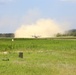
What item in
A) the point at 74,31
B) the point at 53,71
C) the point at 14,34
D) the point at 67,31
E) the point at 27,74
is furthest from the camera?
the point at 74,31

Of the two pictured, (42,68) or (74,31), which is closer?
(42,68)

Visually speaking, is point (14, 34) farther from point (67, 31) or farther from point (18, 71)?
point (18, 71)

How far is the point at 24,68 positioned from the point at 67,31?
466 feet

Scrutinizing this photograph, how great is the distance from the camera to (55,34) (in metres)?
147

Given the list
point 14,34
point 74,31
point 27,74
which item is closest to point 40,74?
point 27,74

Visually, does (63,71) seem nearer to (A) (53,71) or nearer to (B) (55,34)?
(A) (53,71)

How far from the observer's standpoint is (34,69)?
22000 mm

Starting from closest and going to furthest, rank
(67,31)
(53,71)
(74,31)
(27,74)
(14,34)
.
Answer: (27,74)
(53,71)
(14,34)
(67,31)
(74,31)

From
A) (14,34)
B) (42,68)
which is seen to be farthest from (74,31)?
(42,68)

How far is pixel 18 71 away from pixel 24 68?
1.28 metres

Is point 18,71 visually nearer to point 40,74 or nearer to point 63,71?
point 40,74

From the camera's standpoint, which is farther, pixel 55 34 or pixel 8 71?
pixel 55 34

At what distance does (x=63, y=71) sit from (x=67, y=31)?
142 metres

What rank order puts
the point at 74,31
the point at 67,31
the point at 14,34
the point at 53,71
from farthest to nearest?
1. the point at 74,31
2. the point at 67,31
3. the point at 14,34
4. the point at 53,71
